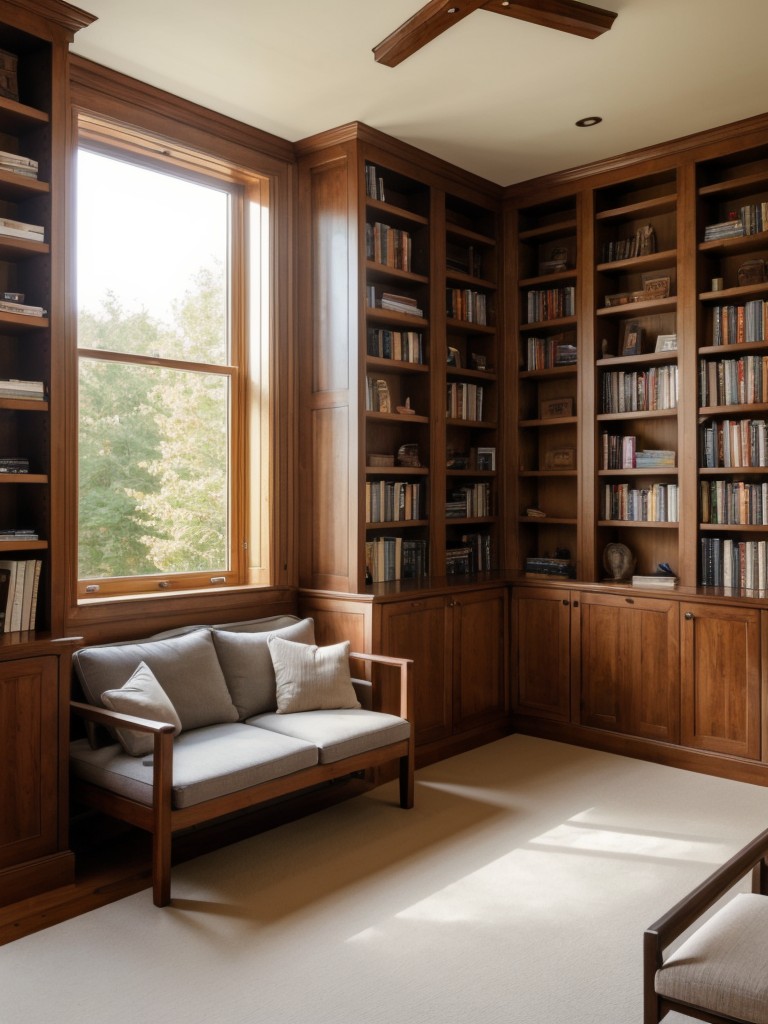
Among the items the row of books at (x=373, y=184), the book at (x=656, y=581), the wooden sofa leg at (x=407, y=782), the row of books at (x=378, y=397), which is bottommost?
the wooden sofa leg at (x=407, y=782)

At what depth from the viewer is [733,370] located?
15.0 ft

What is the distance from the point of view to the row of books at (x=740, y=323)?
14.7ft

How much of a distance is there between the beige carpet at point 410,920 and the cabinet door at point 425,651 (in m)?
0.50

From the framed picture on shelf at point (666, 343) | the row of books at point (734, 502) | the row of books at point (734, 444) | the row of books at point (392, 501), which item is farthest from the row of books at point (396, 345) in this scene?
the row of books at point (734, 502)

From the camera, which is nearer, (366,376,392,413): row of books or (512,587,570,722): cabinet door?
(366,376,392,413): row of books

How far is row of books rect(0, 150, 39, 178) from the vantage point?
124 inches

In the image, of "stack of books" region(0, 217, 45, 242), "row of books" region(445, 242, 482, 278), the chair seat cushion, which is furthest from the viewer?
"row of books" region(445, 242, 482, 278)

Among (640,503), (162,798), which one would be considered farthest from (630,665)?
(162,798)

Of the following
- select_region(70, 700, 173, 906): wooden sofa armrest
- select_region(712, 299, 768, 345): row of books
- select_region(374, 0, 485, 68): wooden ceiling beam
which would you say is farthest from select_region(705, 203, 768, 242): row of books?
select_region(70, 700, 173, 906): wooden sofa armrest

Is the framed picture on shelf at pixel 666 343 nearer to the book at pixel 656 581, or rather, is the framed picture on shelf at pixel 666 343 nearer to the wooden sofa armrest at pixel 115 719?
the book at pixel 656 581

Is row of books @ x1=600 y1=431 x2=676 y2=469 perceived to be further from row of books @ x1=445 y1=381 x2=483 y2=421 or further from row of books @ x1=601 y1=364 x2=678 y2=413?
row of books @ x1=445 y1=381 x2=483 y2=421

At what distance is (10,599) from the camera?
3.18m

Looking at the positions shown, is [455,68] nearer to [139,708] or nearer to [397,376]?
[397,376]

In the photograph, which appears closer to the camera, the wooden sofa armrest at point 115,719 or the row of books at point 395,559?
the wooden sofa armrest at point 115,719
